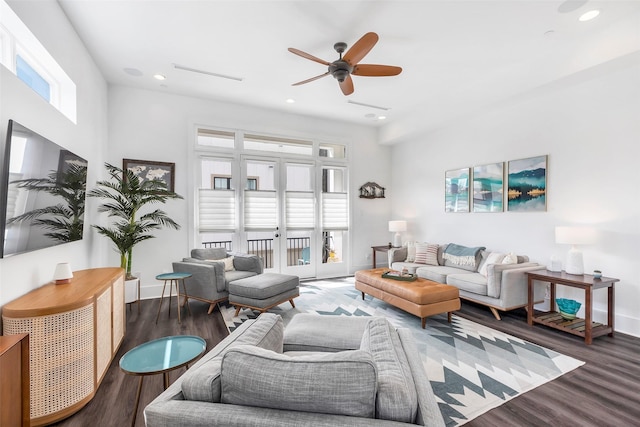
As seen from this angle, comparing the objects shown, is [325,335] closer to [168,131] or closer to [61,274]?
[61,274]

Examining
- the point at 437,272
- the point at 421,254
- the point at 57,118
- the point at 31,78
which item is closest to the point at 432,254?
the point at 421,254

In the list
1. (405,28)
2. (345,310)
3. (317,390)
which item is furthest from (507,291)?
(317,390)

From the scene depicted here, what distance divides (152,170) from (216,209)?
1.12 metres

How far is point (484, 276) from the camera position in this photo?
4004 millimetres

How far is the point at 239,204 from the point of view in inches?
203

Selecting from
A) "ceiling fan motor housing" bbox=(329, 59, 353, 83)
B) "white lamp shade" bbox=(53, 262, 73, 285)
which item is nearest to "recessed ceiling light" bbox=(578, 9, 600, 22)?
"ceiling fan motor housing" bbox=(329, 59, 353, 83)

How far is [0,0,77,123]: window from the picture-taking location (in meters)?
2.06

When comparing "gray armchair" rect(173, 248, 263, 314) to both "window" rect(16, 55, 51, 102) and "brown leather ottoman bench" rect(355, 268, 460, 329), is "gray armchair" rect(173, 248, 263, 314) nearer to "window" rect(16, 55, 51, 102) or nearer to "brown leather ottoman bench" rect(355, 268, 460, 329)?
"brown leather ottoman bench" rect(355, 268, 460, 329)

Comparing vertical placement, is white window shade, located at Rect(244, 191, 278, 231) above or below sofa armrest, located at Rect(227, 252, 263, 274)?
above

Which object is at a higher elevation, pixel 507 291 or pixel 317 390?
pixel 317 390

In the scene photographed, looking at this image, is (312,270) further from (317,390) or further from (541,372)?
(317,390)

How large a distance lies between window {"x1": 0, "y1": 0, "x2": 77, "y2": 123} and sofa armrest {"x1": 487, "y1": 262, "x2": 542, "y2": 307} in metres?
4.85

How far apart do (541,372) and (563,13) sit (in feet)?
10.5

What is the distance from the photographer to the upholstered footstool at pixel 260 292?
3572mm
